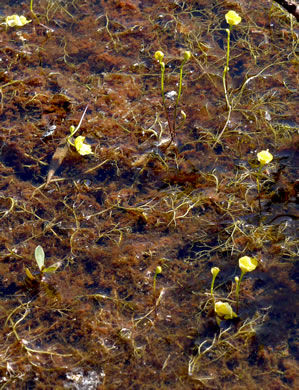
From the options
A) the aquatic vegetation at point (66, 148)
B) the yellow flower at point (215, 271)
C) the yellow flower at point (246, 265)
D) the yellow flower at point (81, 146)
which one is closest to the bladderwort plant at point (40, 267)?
the aquatic vegetation at point (66, 148)

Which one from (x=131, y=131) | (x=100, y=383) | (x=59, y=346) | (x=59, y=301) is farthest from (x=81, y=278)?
(x=131, y=131)

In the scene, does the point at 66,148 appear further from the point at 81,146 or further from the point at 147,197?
the point at 147,197

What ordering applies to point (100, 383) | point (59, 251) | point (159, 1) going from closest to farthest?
point (100, 383)
point (59, 251)
point (159, 1)

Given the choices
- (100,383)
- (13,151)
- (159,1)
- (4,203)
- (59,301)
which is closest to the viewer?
(100,383)

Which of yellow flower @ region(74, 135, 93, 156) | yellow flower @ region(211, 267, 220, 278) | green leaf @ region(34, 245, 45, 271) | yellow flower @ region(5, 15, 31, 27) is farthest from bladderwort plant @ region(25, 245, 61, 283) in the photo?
yellow flower @ region(5, 15, 31, 27)

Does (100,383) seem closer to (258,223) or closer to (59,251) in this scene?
(59,251)

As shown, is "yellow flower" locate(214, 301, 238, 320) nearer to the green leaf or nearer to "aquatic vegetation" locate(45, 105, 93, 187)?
the green leaf

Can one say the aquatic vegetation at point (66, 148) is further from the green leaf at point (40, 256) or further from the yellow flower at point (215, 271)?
the yellow flower at point (215, 271)
